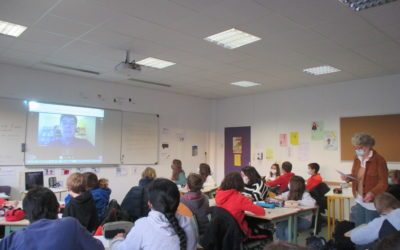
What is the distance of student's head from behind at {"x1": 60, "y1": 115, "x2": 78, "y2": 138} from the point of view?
20.9 feet

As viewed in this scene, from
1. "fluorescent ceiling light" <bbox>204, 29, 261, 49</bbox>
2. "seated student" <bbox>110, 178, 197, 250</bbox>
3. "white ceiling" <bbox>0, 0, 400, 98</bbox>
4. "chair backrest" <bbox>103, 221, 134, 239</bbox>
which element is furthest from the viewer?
"fluorescent ceiling light" <bbox>204, 29, 261, 49</bbox>

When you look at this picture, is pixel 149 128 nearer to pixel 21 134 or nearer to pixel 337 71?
pixel 21 134

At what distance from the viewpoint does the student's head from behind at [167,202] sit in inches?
76.7

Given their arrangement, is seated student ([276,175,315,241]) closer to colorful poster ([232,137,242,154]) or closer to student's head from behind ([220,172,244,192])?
student's head from behind ([220,172,244,192])

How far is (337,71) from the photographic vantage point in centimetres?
586

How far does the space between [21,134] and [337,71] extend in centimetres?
566

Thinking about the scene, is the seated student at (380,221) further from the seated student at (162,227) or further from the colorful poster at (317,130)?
the colorful poster at (317,130)

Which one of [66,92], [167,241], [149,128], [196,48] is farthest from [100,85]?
[167,241]

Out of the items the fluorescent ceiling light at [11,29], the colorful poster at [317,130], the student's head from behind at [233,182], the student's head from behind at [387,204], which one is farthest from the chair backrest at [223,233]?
the colorful poster at [317,130]

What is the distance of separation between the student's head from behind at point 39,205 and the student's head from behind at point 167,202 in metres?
0.53

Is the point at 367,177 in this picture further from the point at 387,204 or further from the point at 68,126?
the point at 68,126

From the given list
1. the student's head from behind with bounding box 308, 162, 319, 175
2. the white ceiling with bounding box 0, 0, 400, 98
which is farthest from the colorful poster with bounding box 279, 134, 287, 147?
the white ceiling with bounding box 0, 0, 400, 98

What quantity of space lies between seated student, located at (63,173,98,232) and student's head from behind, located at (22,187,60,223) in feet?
4.51

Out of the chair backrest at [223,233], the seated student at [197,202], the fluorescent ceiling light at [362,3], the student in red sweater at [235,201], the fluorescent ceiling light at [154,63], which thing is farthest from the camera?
the fluorescent ceiling light at [154,63]
